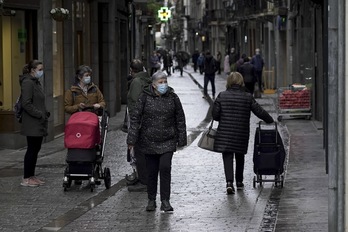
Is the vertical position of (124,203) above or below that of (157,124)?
below

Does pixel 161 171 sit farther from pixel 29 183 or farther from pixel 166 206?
pixel 29 183

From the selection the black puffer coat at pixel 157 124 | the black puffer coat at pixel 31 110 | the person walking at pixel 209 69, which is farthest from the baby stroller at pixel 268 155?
the person walking at pixel 209 69

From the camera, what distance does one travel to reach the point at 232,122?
14.5 meters

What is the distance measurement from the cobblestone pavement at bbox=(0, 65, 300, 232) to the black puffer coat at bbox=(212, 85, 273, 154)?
66 centimetres

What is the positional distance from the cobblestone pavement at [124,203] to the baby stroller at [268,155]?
0.77 ft

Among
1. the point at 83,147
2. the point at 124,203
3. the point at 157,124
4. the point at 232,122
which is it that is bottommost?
the point at 124,203

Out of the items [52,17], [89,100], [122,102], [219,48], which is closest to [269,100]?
[122,102]

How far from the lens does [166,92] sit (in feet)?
42.6

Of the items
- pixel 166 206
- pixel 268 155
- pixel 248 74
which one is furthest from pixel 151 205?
pixel 248 74

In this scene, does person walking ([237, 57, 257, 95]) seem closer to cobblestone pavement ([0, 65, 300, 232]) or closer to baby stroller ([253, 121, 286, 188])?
cobblestone pavement ([0, 65, 300, 232])

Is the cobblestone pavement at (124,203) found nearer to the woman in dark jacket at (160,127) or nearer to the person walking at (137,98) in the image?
the person walking at (137,98)

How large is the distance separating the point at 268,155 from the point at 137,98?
77.8 inches

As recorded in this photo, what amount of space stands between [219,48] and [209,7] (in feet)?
18.4

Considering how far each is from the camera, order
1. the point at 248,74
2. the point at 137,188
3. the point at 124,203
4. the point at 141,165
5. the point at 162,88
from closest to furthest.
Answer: the point at 162,88, the point at 124,203, the point at 141,165, the point at 137,188, the point at 248,74
